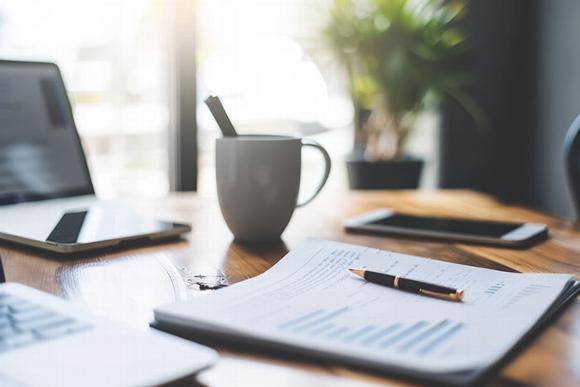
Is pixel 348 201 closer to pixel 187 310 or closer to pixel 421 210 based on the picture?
pixel 421 210

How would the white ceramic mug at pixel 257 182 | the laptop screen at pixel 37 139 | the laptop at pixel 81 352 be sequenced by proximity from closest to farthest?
1. the laptop at pixel 81 352
2. the white ceramic mug at pixel 257 182
3. the laptop screen at pixel 37 139

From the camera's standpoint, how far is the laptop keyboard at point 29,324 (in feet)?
1.50

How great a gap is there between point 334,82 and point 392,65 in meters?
0.41

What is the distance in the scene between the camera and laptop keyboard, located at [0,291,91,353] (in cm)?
46

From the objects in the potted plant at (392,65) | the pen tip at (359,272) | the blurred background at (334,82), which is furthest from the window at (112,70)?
the pen tip at (359,272)

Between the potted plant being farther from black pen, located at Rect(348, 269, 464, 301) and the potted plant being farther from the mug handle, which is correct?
black pen, located at Rect(348, 269, 464, 301)

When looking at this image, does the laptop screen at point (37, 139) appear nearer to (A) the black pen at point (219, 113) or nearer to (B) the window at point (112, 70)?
(A) the black pen at point (219, 113)

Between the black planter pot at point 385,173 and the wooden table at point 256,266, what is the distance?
1.28 meters

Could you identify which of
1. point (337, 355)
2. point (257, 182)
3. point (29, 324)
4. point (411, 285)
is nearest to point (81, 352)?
point (29, 324)

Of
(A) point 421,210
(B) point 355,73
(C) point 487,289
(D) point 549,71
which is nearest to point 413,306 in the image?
(C) point 487,289

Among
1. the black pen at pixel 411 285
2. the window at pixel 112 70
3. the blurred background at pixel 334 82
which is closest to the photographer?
the black pen at pixel 411 285

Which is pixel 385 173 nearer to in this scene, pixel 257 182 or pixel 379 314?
pixel 257 182

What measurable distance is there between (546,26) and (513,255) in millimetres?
2292

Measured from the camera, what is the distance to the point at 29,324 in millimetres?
487
